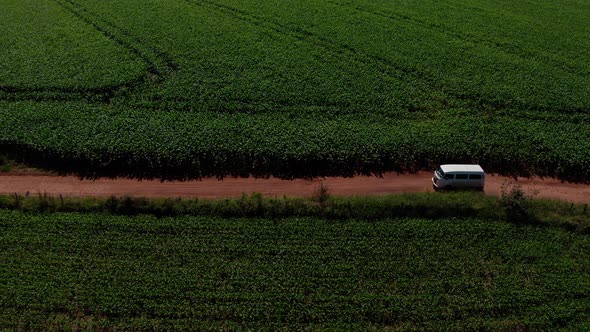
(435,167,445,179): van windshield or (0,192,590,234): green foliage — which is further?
(435,167,445,179): van windshield

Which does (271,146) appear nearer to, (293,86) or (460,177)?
(293,86)

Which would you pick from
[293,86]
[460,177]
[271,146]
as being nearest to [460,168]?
[460,177]

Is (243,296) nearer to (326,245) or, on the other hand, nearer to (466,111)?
(326,245)

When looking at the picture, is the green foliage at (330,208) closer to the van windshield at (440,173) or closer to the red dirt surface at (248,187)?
the red dirt surface at (248,187)

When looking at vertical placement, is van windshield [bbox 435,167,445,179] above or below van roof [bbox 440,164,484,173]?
below

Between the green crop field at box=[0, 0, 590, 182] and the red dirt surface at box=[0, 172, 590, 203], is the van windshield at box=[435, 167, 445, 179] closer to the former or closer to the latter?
the red dirt surface at box=[0, 172, 590, 203]

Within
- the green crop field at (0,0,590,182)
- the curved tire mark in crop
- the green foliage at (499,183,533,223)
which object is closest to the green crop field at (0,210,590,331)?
the green foliage at (499,183,533,223)

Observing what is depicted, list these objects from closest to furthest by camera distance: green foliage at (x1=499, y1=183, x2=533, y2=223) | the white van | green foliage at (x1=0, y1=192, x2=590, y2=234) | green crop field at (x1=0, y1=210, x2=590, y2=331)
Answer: green crop field at (x1=0, y1=210, x2=590, y2=331)
green foliage at (x1=499, y1=183, x2=533, y2=223)
green foliage at (x1=0, y1=192, x2=590, y2=234)
the white van

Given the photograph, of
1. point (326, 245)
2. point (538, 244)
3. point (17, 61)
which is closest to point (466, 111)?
point (538, 244)
